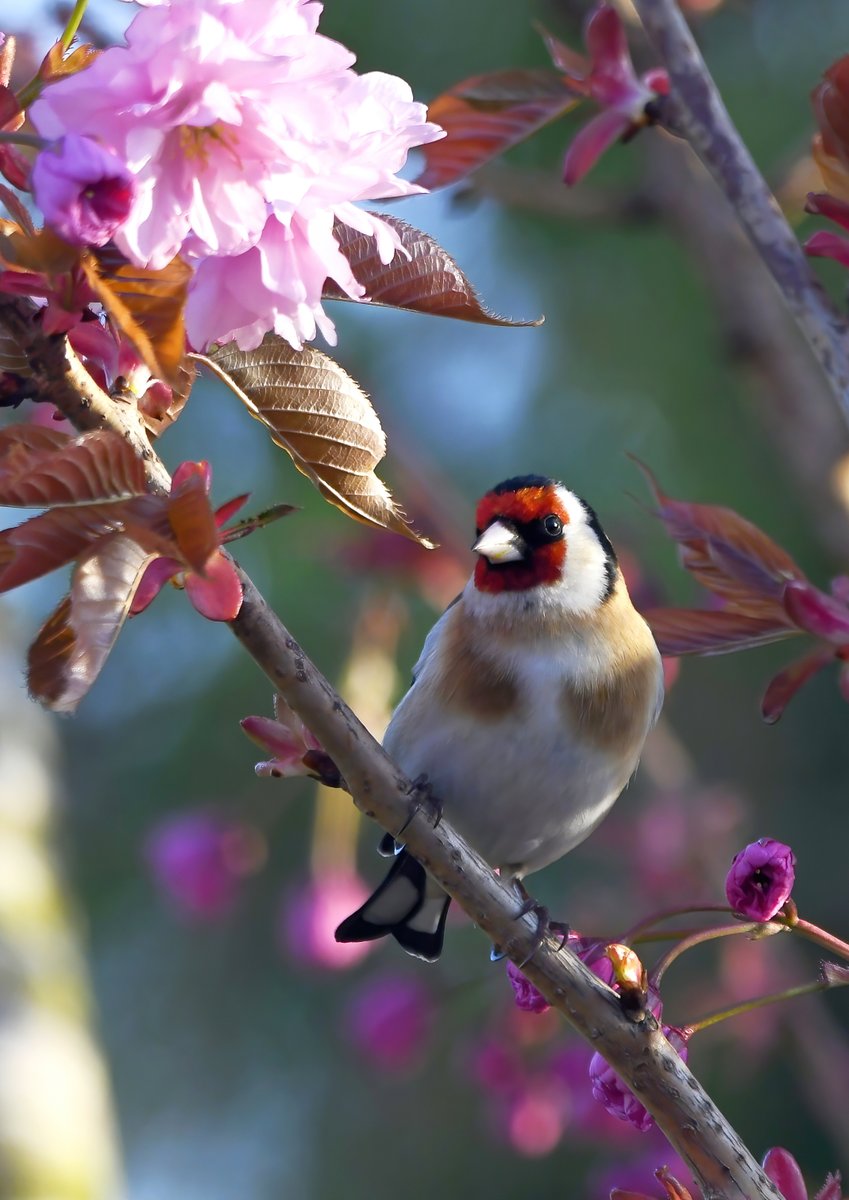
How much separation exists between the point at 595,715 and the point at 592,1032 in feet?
2.58

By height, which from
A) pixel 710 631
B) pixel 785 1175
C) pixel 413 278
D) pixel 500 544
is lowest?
pixel 500 544

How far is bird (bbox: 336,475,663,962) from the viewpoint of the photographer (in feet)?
5.90

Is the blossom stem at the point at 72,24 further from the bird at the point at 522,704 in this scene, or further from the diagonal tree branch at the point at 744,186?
the bird at the point at 522,704

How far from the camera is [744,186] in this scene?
117cm

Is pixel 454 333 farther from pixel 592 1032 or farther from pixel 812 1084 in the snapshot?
pixel 592 1032

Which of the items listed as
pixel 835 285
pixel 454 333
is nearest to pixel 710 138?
pixel 835 285

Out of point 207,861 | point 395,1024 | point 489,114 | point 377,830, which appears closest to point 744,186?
point 489,114

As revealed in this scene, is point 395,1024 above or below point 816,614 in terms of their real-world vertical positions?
below

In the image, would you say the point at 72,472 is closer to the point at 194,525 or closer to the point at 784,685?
the point at 194,525

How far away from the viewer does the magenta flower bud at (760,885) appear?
3.18 ft

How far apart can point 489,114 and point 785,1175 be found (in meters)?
0.96

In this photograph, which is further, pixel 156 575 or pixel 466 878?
pixel 466 878

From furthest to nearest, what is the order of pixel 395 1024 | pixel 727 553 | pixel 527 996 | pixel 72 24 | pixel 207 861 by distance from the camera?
pixel 207 861 → pixel 395 1024 → pixel 527 996 → pixel 727 553 → pixel 72 24

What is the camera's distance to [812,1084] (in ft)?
7.67
